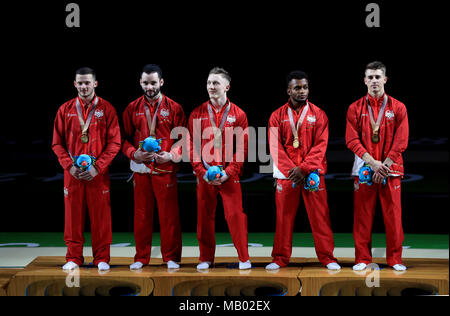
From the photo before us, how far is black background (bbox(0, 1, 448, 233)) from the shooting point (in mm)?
7875

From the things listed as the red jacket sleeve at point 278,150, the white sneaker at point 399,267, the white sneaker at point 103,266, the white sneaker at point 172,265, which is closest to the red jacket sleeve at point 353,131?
the red jacket sleeve at point 278,150

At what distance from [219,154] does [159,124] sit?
1.79ft

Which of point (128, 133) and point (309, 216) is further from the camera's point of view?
point (128, 133)

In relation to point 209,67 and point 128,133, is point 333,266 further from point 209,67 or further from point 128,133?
point 209,67

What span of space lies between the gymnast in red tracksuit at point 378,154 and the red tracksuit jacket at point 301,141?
246 millimetres

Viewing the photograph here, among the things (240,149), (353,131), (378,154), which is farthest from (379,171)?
(240,149)

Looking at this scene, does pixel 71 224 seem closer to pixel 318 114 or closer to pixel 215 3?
pixel 318 114

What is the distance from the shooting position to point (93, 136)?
521 centimetres

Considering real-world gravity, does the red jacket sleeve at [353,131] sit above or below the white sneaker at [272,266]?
above

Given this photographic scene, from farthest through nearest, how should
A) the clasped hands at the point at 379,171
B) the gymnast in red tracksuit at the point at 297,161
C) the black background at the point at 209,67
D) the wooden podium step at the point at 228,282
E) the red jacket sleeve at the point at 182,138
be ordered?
the black background at the point at 209,67
the red jacket sleeve at the point at 182,138
the gymnast in red tracksuit at the point at 297,161
the clasped hands at the point at 379,171
the wooden podium step at the point at 228,282

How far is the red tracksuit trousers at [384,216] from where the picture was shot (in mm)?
5113

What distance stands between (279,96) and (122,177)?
3765 millimetres

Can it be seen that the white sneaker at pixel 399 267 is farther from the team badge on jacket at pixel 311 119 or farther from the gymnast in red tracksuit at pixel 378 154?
the team badge on jacket at pixel 311 119

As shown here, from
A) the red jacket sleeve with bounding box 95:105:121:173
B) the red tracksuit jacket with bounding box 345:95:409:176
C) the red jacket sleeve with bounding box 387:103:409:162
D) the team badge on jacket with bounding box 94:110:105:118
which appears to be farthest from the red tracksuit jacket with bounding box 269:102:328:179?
the team badge on jacket with bounding box 94:110:105:118
